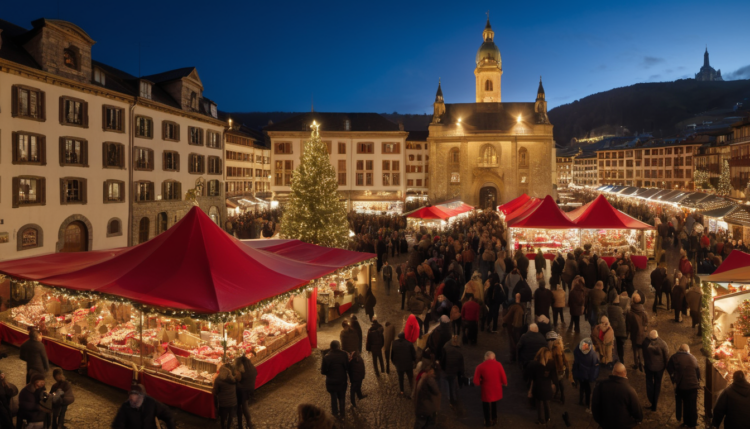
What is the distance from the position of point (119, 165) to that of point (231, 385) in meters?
20.1

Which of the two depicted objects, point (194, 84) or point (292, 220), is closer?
point (292, 220)

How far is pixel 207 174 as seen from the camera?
99.6 ft

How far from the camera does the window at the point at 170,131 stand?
85.2 ft

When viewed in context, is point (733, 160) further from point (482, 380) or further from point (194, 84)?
point (482, 380)

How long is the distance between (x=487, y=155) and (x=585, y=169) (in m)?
77.2

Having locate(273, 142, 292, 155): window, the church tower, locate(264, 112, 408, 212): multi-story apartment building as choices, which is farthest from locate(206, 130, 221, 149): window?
the church tower

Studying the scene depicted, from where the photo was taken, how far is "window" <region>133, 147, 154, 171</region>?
23994 millimetres

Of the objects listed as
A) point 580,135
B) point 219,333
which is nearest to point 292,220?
point 219,333

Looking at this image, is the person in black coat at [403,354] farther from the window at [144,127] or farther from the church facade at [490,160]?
the church facade at [490,160]

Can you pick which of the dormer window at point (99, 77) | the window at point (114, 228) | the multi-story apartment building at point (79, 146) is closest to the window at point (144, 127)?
the multi-story apartment building at point (79, 146)

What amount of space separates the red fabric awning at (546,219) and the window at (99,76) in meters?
19.2

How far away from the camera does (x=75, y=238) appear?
2077 cm

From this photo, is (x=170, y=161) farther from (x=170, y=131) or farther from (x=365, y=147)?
(x=365, y=147)

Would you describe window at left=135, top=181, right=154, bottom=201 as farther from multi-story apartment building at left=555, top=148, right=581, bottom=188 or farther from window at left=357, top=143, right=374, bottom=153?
multi-story apartment building at left=555, top=148, right=581, bottom=188
